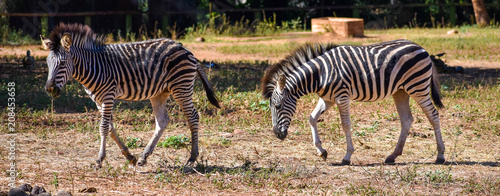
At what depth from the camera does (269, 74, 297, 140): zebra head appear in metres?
6.52

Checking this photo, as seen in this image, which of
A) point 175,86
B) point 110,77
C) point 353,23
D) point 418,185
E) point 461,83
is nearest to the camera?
point 418,185

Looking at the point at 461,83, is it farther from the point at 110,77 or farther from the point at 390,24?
the point at 390,24

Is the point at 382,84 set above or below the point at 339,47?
below

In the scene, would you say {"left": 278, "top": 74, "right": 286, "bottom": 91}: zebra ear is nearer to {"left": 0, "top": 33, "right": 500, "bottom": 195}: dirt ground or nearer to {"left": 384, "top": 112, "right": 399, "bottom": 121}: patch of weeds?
{"left": 0, "top": 33, "right": 500, "bottom": 195}: dirt ground

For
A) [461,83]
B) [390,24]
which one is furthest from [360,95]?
[390,24]

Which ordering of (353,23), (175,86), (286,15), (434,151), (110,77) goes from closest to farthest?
(110,77) < (175,86) < (434,151) < (353,23) < (286,15)

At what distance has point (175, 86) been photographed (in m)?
6.59

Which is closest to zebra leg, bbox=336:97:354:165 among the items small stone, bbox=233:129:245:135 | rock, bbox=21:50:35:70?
small stone, bbox=233:129:245:135

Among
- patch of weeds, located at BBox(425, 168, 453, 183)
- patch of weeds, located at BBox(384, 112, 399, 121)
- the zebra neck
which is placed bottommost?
patch of weeds, located at BBox(425, 168, 453, 183)

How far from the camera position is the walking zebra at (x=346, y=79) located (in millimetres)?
6547

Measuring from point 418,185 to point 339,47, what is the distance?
2055 mm

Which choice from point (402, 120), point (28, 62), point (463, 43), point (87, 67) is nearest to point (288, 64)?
point (402, 120)

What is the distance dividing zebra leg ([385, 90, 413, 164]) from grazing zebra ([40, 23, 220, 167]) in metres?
2.49

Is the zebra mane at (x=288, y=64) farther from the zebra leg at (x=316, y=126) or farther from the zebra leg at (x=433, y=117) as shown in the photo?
Result: the zebra leg at (x=433, y=117)
